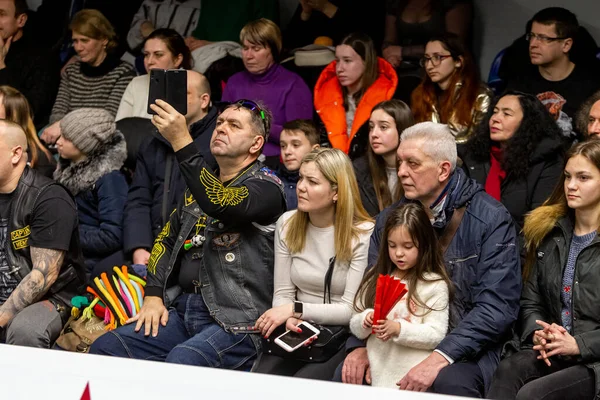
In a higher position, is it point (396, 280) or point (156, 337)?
Answer: point (396, 280)

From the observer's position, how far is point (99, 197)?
5008 mm

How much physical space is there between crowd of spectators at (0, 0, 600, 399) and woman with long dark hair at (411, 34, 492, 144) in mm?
13

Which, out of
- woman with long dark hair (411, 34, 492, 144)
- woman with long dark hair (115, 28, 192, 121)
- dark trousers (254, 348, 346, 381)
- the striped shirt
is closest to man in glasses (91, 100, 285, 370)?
dark trousers (254, 348, 346, 381)

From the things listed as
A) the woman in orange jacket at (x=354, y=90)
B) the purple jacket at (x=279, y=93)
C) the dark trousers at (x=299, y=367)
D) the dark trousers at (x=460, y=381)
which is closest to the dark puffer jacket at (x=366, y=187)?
the woman in orange jacket at (x=354, y=90)

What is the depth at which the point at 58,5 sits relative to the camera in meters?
6.94

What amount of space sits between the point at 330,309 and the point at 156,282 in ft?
2.69

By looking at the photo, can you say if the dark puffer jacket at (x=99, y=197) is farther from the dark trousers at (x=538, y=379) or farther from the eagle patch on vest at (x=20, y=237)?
the dark trousers at (x=538, y=379)

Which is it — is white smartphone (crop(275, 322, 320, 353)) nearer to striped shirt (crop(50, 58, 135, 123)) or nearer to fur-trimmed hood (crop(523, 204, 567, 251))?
fur-trimmed hood (crop(523, 204, 567, 251))

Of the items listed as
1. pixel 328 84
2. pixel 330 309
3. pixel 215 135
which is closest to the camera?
pixel 330 309

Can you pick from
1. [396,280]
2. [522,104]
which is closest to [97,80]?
[522,104]

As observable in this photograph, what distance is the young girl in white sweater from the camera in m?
3.53

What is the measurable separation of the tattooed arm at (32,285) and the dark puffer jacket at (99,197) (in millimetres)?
802

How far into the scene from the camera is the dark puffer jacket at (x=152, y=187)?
478cm

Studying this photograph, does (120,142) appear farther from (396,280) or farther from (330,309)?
(396,280)
